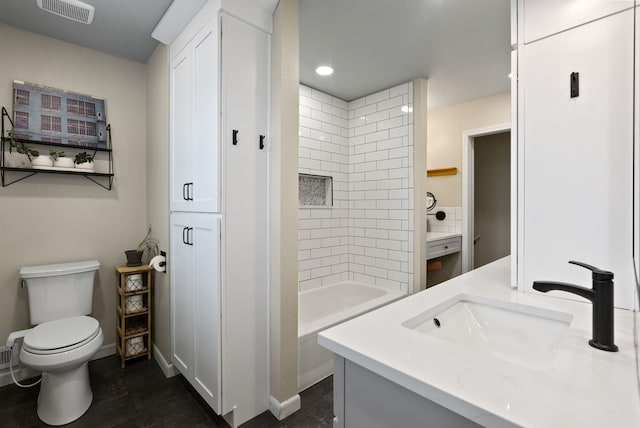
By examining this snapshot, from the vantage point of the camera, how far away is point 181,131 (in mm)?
1916

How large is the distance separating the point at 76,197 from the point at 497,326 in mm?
2837

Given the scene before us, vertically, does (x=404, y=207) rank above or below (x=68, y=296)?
above

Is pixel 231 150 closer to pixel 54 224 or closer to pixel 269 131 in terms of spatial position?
pixel 269 131

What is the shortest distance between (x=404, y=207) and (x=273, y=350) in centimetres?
190

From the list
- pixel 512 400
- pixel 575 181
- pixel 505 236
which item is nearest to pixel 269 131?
pixel 575 181

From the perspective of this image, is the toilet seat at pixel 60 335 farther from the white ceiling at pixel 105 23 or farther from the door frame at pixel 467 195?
the door frame at pixel 467 195

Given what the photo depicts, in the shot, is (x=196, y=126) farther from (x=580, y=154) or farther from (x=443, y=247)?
(x=443, y=247)

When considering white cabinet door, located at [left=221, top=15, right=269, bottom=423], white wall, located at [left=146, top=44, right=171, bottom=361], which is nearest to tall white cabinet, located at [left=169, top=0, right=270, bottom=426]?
white cabinet door, located at [left=221, top=15, right=269, bottom=423]

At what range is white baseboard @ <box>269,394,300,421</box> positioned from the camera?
5.44ft

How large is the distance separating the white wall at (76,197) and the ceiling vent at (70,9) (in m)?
0.53

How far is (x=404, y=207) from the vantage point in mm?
2967

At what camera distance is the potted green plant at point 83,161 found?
2.15 m

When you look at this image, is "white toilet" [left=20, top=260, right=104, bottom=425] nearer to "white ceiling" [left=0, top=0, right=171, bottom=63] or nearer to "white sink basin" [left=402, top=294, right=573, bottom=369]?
"white ceiling" [left=0, top=0, right=171, bottom=63]

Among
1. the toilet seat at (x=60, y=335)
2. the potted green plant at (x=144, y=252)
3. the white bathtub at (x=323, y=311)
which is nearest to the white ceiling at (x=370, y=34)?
the potted green plant at (x=144, y=252)
